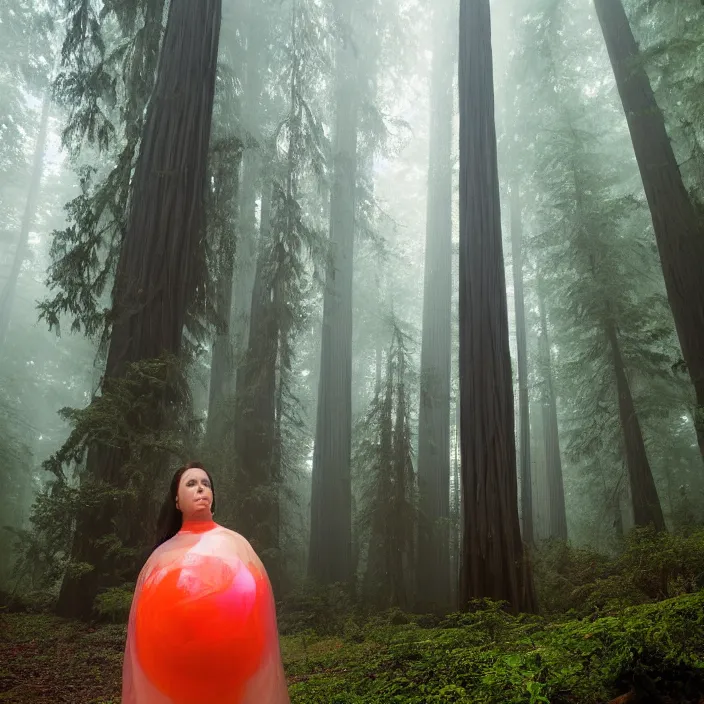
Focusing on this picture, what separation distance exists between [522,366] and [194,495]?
16682 millimetres

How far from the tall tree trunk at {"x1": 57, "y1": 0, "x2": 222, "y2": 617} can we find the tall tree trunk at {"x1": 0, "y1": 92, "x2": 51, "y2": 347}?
2149 cm

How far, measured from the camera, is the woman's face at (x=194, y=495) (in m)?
2.71

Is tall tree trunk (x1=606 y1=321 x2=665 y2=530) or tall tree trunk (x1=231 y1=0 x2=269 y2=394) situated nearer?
tall tree trunk (x1=606 y1=321 x2=665 y2=530)

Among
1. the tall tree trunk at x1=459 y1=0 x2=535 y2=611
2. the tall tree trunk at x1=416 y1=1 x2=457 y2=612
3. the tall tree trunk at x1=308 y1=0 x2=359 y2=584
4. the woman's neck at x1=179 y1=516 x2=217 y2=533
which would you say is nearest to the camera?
the woman's neck at x1=179 y1=516 x2=217 y2=533

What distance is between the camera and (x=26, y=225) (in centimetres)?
2762

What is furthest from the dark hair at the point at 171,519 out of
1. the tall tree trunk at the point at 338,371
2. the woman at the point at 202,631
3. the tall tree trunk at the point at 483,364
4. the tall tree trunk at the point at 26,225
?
the tall tree trunk at the point at 26,225

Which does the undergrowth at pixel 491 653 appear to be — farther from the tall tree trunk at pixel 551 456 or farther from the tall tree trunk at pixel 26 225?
the tall tree trunk at pixel 26 225

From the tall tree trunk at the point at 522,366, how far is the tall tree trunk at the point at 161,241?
11827 mm

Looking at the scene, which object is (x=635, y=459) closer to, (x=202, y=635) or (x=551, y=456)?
(x=551, y=456)

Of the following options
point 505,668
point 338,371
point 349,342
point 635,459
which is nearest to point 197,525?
point 505,668

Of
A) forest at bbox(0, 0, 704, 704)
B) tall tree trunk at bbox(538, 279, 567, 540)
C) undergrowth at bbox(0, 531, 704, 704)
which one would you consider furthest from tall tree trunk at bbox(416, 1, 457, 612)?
undergrowth at bbox(0, 531, 704, 704)

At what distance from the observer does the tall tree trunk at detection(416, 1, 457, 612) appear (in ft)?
39.8

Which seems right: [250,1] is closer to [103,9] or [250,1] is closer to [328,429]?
[103,9]

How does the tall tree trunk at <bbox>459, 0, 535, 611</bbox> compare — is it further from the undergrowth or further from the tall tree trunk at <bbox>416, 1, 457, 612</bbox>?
the tall tree trunk at <bbox>416, 1, 457, 612</bbox>
